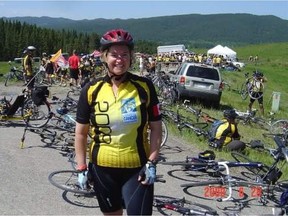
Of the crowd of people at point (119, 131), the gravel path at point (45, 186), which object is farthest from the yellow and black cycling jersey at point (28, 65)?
the crowd of people at point (119, 131)

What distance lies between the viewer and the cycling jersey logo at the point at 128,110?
3326 millimetres

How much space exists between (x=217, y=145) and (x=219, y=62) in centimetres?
4876

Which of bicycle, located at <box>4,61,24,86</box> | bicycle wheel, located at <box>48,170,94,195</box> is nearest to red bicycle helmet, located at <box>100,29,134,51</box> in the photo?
bicycle wheel, located at <box>48,170,94,195</box>

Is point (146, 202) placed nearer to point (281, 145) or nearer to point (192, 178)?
point (281, 145)

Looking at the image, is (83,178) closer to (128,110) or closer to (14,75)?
(128,110)

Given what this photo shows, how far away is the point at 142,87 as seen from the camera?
339 centimetres

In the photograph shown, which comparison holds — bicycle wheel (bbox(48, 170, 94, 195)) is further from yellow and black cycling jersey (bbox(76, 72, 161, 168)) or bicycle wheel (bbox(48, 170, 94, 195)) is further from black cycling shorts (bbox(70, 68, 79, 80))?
black cycling shorts (bbox(70, 68, 79, 80))

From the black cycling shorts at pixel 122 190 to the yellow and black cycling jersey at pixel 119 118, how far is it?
0.06 m

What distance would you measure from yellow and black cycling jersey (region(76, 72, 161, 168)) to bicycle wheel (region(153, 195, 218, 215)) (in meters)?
2.10

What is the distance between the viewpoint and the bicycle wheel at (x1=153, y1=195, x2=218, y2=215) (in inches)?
207

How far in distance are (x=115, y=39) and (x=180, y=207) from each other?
273 centimetres

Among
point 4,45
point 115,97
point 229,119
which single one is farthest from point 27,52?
→ point 4,45

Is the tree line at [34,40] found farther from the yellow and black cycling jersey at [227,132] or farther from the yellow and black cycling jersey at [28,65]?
the yellow and black cycling jersey at [227,132]

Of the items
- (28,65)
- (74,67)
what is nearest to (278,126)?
(28,65)
